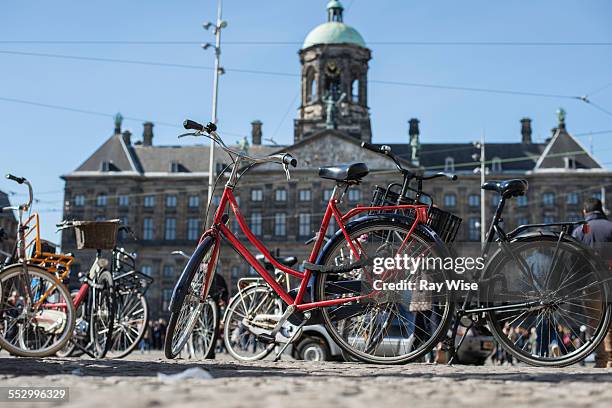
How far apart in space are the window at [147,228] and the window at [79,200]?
15.4 feet

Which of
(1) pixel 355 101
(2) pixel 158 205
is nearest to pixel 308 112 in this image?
(1) pixel 355 101

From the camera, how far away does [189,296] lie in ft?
18.2

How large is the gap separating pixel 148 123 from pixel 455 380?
63748mm

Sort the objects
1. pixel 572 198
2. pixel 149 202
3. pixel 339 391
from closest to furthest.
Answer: pixel 339 391 < pixel 572 198 < pixel 149 202

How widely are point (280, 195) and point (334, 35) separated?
1217cm

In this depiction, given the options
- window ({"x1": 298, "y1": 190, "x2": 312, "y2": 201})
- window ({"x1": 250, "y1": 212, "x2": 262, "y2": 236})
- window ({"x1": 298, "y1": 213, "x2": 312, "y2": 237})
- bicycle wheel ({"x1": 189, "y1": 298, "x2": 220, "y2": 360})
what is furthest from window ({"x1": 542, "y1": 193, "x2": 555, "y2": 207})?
bicycle wheel ({"x1": 189, "y1": 298, "x2": 220, "y2": 360})

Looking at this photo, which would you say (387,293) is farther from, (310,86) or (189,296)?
(310,86)

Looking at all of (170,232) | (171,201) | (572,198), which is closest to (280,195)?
(171,201)

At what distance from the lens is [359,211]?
5.43m

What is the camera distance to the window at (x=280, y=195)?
59.0 m

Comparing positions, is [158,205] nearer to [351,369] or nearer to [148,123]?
[148,123]

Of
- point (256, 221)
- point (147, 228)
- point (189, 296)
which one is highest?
point (256, 221)

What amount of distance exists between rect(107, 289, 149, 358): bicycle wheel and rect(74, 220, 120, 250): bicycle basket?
0.76 m

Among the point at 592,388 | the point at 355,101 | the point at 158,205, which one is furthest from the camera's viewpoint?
the point at 158,205
